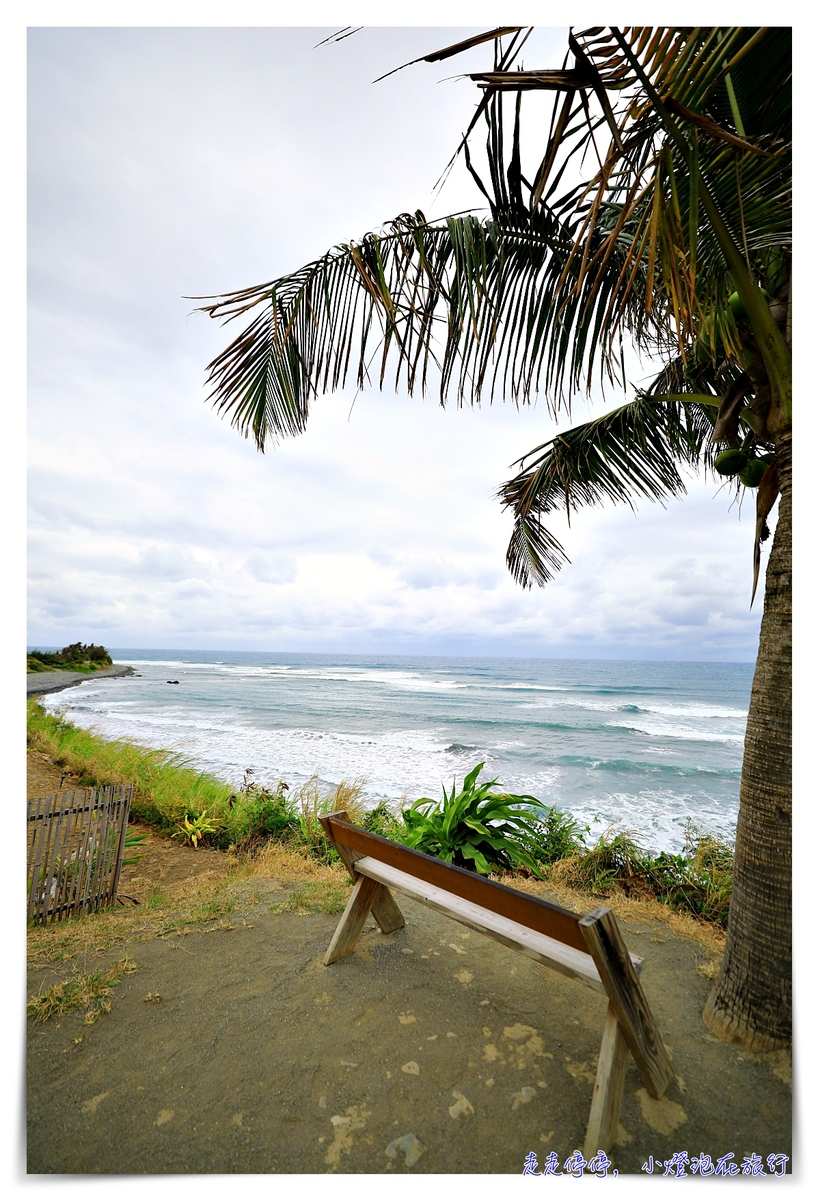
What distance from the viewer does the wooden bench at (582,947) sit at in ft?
5.10

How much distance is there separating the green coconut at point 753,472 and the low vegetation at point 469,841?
281 cm

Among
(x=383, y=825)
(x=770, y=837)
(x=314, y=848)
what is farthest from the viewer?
(x=383, y=825)

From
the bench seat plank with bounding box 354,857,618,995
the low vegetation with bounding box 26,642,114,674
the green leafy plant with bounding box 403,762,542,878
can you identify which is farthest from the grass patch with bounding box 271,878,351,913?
the low vegetation with bounding box 26,642,114,674

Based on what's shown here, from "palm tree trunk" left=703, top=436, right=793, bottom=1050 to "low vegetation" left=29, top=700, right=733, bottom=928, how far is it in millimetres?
1359

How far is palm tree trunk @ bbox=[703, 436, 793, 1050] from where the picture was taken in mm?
2035

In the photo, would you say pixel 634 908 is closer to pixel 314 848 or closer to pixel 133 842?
Answer: pixel 314 848

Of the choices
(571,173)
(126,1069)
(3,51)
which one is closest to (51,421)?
(3,51)

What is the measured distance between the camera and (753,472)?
7.23 ft

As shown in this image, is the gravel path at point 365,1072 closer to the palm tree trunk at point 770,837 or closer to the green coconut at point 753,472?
the palm tree trunk at point 770,837

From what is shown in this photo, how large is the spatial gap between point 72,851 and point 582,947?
13.0 ft

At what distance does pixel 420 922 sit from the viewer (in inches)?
124

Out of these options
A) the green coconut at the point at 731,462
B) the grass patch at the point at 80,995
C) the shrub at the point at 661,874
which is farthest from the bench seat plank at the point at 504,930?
the shrub at the point at 661,874

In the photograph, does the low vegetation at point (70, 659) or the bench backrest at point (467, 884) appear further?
the low vegetation at point (70, 659)

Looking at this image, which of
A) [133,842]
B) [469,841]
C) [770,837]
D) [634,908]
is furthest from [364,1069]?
[133,842]
